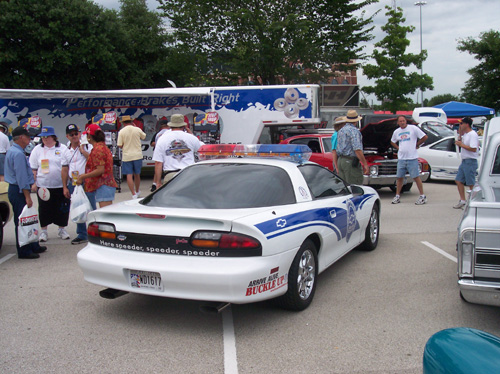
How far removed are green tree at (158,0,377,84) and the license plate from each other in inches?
734

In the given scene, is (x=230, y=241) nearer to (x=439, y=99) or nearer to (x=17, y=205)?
(x=17, y=205)

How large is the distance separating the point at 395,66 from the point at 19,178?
25442mm

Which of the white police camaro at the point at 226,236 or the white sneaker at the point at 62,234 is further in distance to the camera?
the white sneaker at the point at 62,234

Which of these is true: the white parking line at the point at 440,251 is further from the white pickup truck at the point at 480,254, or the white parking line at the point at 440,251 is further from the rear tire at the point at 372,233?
the white pickup truck at the point at 480,254

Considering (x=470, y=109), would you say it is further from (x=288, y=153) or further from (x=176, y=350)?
(x=176, y=350)

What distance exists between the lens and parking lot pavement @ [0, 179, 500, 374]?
3.42 meters

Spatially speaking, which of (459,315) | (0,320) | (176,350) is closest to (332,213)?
(459,315)

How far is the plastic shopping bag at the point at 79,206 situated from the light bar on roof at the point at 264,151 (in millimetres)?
1959

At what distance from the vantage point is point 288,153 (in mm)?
5391

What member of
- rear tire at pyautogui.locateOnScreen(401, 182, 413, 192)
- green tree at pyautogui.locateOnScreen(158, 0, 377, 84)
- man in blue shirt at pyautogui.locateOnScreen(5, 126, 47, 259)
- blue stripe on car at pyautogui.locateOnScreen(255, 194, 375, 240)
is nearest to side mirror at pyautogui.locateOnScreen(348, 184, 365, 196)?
blue stripe on car at pyautogui.locateOnScreen(255, 194, 375, 240)

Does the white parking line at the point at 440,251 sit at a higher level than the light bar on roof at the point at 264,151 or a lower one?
lower

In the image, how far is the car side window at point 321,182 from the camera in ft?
16.5

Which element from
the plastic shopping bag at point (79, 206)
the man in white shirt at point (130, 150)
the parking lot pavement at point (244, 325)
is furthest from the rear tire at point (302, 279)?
the man in white shirt at point (130, 150)

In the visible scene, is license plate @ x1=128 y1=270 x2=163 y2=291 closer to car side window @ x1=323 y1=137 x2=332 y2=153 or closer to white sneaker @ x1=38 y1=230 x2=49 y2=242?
white sneaker @ x1=38 y1=230 x2=49 y2=242
